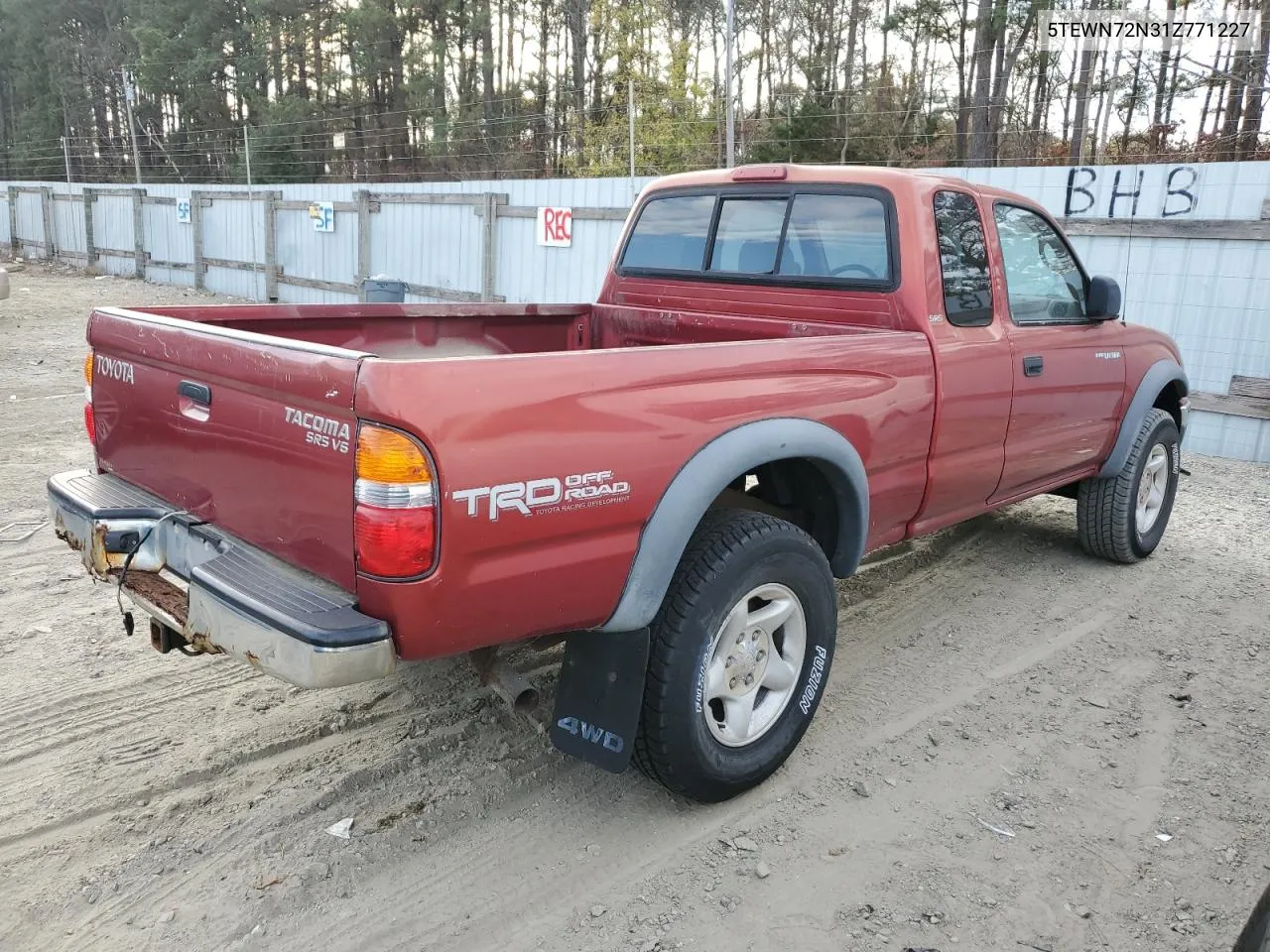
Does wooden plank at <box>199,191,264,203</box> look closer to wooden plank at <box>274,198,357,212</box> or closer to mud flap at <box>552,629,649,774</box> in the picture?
wooden plank at <box>274,198,357,212</box>

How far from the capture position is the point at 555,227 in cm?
1280

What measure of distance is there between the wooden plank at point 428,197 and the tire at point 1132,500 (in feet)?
34.3

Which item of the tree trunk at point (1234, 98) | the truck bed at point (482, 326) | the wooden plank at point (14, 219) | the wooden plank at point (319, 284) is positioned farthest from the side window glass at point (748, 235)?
the wooden plank at point (14, 219)

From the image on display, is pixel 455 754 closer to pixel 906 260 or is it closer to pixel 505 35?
pixel 906 260

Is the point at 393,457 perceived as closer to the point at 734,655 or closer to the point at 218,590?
the point at 218,590

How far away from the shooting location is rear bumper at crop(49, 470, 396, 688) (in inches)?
89.2

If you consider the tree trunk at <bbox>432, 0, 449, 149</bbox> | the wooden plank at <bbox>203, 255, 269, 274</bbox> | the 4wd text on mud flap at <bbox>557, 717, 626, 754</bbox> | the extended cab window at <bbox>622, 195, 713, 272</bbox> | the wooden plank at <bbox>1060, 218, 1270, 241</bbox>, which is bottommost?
the 4wd text on mud flap at <bbox>557, 717, 626, 754</bbox>

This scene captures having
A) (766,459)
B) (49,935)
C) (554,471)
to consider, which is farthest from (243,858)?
(766,459)

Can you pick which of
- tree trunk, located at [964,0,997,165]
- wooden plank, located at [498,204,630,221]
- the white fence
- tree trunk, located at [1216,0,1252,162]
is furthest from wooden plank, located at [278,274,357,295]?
tree trunk, located at [1216,0,1252,162]

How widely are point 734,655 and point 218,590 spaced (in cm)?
148

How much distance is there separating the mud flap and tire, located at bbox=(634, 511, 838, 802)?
0.18 feet

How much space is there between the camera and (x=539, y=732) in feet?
11.5

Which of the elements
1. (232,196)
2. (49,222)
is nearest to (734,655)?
(232,196)

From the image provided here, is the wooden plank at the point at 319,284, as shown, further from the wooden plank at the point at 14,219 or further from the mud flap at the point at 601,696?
the wooden plank at the point at 14,219
